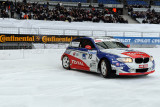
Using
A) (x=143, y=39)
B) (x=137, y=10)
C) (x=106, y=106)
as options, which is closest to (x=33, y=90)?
(x=106, y=106)

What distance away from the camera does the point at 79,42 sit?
1064 cm

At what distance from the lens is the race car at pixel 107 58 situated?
27.3ft

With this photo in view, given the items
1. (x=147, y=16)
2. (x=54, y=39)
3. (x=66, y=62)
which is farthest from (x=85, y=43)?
(x=147, y=16)

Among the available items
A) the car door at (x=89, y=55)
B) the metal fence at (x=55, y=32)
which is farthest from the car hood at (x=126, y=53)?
the metal fence at (x=55, y=32)

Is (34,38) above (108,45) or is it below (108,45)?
below

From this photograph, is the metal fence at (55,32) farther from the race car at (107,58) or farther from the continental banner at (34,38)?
the race car at (107,58)

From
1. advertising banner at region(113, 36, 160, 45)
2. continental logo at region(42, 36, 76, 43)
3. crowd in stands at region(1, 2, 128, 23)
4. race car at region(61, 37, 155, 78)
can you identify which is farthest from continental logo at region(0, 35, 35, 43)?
crowd in stands at region(1, 2, 128, 23)

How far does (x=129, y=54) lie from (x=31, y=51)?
9.33m

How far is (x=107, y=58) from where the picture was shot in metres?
8.60

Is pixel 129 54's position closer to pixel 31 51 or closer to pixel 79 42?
pixel 79 42

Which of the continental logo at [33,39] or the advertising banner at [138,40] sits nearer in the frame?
the continental logo at [33,39]

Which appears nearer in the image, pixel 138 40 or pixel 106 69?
pixel 106 69

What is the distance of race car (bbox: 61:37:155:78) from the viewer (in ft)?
27.3

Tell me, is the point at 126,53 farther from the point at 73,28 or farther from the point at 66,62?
the point at 73,28
